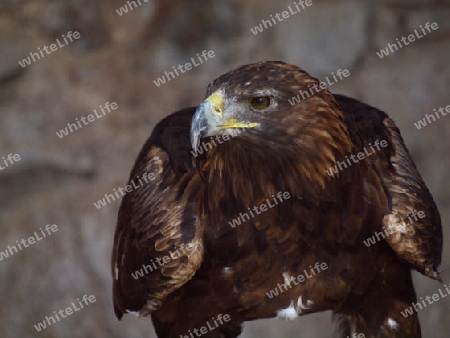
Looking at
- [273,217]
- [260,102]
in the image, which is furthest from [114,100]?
[260,102]

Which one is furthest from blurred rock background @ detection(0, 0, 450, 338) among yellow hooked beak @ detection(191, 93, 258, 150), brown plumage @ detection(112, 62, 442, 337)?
yellow hooked beak @ detection(191, 93, 258, 150)

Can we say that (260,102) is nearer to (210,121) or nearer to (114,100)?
(210,121)

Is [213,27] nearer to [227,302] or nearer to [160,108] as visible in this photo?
[160,108]

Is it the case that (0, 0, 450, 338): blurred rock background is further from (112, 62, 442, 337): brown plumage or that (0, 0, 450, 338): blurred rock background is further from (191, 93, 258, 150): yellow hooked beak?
(191, 93, 258, 150): yellow hooked beak

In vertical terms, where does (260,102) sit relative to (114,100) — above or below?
below

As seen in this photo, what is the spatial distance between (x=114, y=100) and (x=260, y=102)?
2.46 meters

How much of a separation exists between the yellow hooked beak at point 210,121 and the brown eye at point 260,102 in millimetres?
82

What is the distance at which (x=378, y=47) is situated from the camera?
490cm

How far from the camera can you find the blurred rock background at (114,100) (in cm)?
482

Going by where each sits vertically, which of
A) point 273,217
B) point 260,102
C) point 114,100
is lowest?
point 273,217

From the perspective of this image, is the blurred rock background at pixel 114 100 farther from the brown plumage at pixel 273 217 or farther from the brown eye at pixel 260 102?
the brown eye at pixel 260 102

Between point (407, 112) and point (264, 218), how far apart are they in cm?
234

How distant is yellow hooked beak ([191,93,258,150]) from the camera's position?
253 cm

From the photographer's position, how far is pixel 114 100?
4.90 meters
